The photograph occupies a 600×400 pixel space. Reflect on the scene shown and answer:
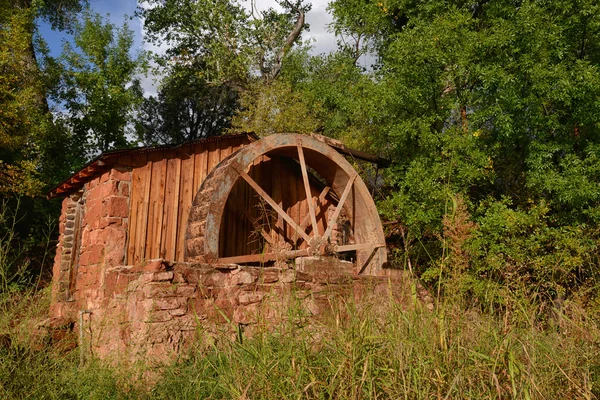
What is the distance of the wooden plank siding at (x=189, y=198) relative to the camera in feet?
26.0

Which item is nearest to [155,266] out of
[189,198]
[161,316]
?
[161,316]

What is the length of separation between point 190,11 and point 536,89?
50.8ft

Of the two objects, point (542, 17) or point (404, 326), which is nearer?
point (404, 326)

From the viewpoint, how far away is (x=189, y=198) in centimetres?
855

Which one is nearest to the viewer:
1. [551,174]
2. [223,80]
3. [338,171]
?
[551,174]

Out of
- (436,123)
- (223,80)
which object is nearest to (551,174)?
(436,123)

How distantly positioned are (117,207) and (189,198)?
4.05 ft

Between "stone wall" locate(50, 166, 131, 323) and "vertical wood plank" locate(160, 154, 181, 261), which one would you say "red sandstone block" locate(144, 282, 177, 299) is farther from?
"vertical wood plank" locate(160, 154, 181, 261)

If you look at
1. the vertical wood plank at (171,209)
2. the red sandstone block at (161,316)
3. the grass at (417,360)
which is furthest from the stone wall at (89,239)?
the grass at (417,360)

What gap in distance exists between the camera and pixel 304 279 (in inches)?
242

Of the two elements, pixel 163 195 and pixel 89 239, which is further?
pixel 163 195

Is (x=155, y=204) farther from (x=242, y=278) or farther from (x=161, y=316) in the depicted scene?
(x=161, y=316)

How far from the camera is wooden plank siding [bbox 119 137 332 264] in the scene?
26.0 feet

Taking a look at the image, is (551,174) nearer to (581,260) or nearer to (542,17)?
(581,260)
